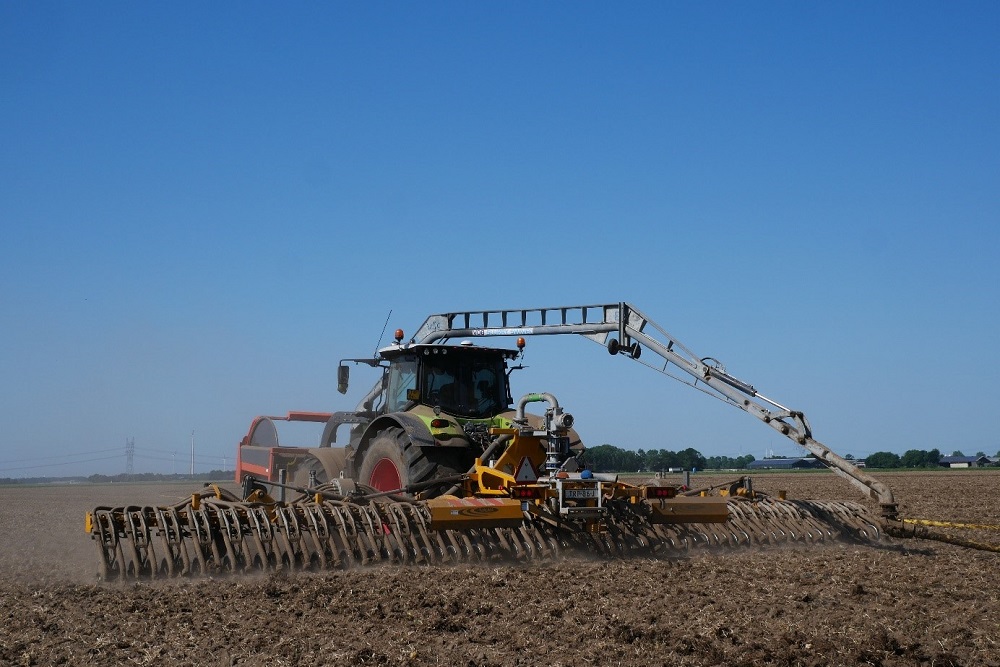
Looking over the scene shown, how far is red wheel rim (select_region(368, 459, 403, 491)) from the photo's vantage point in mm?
9633

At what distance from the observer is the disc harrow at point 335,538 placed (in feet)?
23.0

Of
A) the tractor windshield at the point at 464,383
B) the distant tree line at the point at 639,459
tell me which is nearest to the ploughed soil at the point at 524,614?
the tractor windshield at the point at 464,383

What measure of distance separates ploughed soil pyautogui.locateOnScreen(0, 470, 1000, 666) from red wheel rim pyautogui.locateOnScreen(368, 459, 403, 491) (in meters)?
2.21

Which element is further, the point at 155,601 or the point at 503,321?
the point at 503,321

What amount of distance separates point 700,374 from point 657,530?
2.61 m

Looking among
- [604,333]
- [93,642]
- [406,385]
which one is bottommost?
[93,642]

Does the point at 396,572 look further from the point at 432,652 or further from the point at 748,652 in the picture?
the point at 748,652

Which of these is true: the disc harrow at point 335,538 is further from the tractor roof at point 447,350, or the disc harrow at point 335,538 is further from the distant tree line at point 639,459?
the distant tree line at point 639,459

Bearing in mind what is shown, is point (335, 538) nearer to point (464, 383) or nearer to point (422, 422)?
point (422, 422)

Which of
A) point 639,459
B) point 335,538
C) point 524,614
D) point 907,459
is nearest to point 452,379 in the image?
point 335,538

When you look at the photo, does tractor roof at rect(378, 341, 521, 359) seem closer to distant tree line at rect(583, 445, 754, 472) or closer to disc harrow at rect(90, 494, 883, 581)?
disc harrow at rect(90, 494, 883, 581)

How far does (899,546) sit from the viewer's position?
369 inches

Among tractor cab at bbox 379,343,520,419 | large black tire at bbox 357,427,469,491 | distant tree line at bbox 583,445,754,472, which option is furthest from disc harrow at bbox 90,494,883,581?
distant tree line at bbox 583,445,754,472

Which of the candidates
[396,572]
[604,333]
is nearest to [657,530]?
[396,572]
